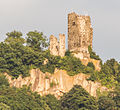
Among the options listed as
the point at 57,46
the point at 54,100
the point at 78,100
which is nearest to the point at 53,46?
the point at 57,46

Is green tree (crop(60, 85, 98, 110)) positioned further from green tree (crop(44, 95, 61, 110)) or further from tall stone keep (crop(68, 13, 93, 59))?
tall stone keep (crop(68, 13, 93, 59))

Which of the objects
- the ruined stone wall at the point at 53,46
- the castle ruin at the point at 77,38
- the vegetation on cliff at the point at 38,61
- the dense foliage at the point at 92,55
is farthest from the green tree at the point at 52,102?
the dense foliage at the point at 92,55

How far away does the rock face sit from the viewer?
7244 cm

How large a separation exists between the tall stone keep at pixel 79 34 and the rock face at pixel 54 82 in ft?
14.5

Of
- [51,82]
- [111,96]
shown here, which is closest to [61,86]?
[51,82]

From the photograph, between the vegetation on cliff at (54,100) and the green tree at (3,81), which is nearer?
the vegetation on cliff at (54,100)

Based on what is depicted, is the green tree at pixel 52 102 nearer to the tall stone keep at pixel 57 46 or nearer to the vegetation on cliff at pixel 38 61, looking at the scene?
the vegetation on cliff at pixel 38 61

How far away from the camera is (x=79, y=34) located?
79688mm

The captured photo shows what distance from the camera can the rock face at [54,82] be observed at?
72438 mm

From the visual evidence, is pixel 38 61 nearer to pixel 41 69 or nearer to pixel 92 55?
pixel 41 69

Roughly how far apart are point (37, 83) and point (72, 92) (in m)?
4.73

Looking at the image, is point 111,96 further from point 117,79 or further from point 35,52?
point 35,52

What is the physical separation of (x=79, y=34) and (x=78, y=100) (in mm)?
12929

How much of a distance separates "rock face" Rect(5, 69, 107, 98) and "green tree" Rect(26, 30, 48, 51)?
5618 mm
